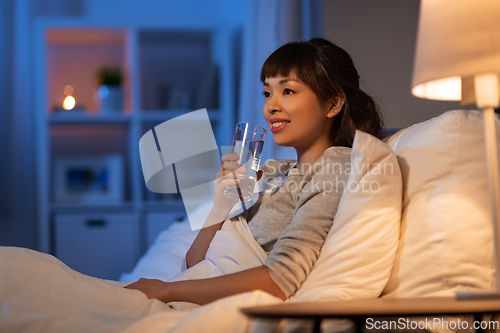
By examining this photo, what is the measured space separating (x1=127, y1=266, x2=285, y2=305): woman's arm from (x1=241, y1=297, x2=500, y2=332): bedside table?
0.27 meters

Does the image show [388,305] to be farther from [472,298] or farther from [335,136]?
[335,136]

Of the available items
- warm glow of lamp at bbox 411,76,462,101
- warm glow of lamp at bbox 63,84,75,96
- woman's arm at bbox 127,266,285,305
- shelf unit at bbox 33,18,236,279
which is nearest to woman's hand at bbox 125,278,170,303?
woman's arm at bbox 127,266,285,305

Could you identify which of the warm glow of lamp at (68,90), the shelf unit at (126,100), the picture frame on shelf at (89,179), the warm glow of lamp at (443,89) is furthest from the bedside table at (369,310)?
the warm glow of lamp at (68,90)

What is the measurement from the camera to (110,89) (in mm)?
3002

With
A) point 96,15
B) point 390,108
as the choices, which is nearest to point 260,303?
point 390,108

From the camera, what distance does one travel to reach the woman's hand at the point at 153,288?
3.40 ft

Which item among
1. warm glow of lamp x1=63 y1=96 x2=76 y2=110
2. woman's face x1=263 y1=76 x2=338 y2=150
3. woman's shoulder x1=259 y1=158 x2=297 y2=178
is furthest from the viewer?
warm glow of lamp x1=63 y1=96 x2=76 y2=110

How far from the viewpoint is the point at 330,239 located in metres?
0.96

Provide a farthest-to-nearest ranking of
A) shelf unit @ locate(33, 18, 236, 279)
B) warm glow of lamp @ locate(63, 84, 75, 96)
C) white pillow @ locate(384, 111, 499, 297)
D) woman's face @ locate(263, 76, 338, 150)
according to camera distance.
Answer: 1. warm glow of lamp @ locate(63, 84, 75, 96)
2. shelf unit @ locate(33, 18, 236, 279)
3. woman's face @ locate(263, 76, 338, 150)
4. white pillow @ locate(384, 111, 499, 297)

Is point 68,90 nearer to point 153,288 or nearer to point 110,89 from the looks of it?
point 110,89

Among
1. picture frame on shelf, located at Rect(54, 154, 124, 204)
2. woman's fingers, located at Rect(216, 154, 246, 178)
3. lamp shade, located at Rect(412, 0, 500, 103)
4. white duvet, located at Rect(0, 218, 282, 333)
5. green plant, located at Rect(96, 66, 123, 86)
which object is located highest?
green plant, located at Rect(96, 66, 123, 86)

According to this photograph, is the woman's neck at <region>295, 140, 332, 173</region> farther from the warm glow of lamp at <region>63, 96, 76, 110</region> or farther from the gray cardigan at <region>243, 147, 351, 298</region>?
the warm glow of lamp at <region>63, 96, 76, 110</region>

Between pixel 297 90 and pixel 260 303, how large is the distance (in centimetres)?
75

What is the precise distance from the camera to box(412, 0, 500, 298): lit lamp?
0.77m
